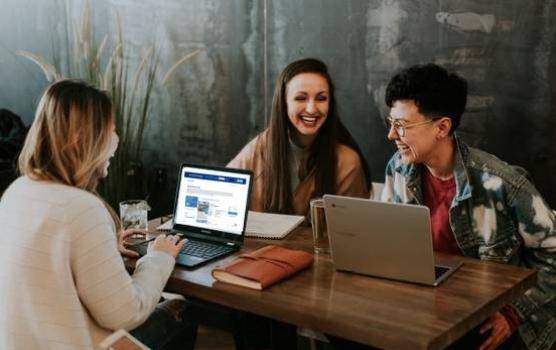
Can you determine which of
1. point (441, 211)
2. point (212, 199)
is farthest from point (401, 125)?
point (212, 199)

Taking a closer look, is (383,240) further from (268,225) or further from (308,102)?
(308,102)

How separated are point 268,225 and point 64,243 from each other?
911 millimetres

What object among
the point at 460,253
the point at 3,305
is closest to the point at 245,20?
the point at 460,253

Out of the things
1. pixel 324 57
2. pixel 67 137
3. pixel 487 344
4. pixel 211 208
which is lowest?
pixel 487 344

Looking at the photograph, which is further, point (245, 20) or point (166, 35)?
point (166, 35)

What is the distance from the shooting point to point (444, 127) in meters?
2.31

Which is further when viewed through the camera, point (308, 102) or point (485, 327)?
point (308, 102)

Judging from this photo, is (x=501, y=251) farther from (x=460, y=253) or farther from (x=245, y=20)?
(x=245, y=20)

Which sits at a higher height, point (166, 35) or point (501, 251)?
point (166, 35)

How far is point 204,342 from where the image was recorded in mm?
3434

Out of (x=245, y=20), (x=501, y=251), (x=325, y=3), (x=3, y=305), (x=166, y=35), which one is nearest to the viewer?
(x=3, y=305)

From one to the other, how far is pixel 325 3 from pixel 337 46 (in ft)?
0.68

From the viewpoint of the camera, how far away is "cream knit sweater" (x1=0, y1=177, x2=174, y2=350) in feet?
5.44

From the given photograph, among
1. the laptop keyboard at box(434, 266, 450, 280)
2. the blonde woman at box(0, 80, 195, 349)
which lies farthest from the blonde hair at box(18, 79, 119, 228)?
the laptop keyboard at box(434, 266, 450, 280)
